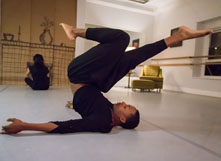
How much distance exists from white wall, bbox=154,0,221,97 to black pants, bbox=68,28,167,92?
3.73m

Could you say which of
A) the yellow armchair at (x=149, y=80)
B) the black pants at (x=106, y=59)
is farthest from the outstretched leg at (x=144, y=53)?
the yellow armchair at (x=149, y=80)

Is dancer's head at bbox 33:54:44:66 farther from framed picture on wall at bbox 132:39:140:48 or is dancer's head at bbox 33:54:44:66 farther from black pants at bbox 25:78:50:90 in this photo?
framed picture on wall at bbox 132:39:140:48

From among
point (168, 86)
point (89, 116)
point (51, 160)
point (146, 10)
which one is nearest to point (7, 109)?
point (89, 116)

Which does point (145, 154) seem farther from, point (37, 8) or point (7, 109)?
point (37, 8)

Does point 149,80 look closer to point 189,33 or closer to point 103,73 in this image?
point 189,33

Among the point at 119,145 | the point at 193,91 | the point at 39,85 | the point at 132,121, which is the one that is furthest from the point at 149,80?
the point at 119,145

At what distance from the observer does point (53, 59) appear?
4930mm

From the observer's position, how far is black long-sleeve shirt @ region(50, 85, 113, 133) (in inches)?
44.6

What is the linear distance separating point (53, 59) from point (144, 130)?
423 cm

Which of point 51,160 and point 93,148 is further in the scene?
point 93,148

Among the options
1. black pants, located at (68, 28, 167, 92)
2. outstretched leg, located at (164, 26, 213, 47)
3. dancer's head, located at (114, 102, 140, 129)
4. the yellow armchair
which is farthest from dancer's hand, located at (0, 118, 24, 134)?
the yellow armchair

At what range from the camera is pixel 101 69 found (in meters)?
1.33

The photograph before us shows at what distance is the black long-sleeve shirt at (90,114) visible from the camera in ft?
3.72

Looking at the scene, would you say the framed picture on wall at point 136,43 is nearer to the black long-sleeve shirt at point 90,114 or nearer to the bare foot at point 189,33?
the bare foot at point 189,33
